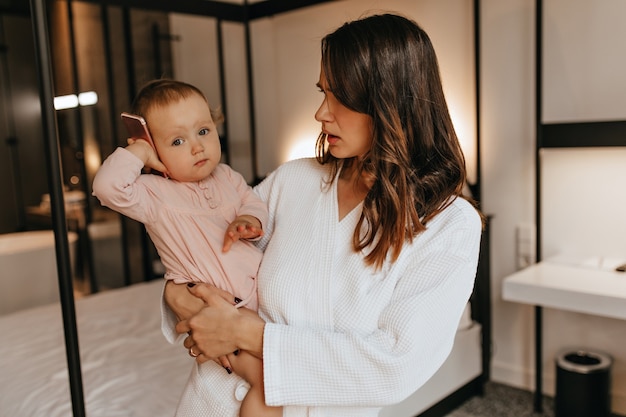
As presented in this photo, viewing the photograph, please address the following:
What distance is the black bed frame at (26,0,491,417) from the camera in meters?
0.88

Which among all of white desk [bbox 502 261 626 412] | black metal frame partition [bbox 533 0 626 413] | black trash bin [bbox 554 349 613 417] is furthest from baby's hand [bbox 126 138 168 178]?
black trash bin [bbox 554 349 613 417]

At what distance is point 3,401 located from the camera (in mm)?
1727

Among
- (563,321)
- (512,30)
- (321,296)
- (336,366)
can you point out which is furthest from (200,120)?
(563,321)

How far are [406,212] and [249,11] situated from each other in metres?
2.39

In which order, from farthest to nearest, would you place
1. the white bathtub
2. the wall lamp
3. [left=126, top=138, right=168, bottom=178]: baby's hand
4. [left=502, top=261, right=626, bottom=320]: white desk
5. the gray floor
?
the wall lamp → the white bathtub → the gray floor → [left=502, top=261, right=626, bottom=320]: white desk → [left=126, top=138, right=168, bottom=178]: baby's hand

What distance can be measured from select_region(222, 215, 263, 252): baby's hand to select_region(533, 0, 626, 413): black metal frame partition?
165cm

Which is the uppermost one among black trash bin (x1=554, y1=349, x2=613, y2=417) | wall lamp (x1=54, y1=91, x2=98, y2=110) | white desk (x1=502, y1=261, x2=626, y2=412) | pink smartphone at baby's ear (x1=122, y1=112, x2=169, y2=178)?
wall lamp (x1=54, y1=91, x2=98, y2=110)

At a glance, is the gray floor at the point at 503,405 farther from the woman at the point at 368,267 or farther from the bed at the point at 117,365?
the woman at the point at 368,267

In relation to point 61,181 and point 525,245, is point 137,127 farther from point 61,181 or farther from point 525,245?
point 525,245

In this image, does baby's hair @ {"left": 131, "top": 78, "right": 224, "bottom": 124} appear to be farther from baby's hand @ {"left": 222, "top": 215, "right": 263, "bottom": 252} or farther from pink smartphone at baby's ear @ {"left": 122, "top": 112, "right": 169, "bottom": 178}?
baby's hand @ {"left": 222, "top": 215, "right": 263, "bottom": 252}

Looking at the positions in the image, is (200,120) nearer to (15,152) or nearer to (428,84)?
(428,84)

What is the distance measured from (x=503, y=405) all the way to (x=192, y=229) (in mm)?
2043

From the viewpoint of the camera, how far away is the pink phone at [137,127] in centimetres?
99

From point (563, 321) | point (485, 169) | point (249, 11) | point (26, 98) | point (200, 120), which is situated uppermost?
point (249, 11)
